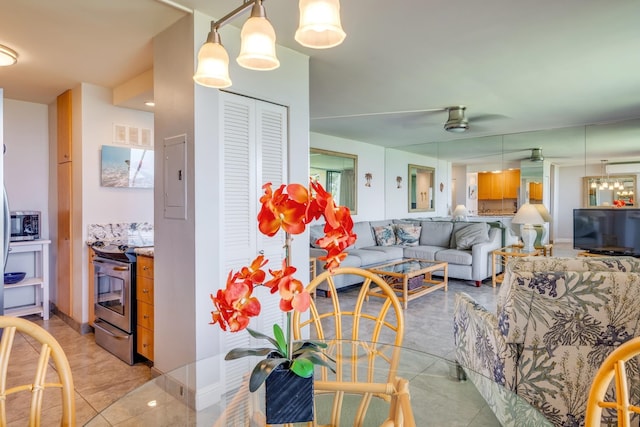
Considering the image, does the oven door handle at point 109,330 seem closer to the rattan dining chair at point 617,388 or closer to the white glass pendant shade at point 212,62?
the white glass pendant shade at point 212,62

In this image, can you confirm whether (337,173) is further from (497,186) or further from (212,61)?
(212,61)

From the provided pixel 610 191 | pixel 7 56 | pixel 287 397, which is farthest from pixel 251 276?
pixel 610 191

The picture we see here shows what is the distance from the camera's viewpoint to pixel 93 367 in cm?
285

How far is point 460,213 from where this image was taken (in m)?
7.33

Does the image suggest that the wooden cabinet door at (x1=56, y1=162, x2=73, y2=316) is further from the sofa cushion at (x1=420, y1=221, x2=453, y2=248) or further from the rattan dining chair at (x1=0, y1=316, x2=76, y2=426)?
the sofa cushion at (x1=420, y1=221, x2=453, y2=248)

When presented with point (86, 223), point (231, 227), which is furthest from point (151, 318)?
point (86, 223)

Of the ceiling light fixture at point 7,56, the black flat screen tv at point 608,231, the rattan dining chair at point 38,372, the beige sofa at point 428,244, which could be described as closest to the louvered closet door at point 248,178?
the rattan dining chair at point 38,372

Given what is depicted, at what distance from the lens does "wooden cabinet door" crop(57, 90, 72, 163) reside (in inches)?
148

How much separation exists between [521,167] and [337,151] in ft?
10.7

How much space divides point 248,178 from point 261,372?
6.23 ft

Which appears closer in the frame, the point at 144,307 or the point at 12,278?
the point at 144,307

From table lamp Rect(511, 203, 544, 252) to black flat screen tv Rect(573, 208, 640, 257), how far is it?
2.01 feet

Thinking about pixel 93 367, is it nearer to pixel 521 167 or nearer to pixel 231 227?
pixel 231 227

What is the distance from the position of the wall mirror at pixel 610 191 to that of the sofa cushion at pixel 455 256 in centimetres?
229
